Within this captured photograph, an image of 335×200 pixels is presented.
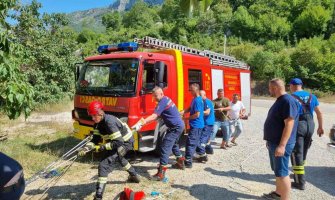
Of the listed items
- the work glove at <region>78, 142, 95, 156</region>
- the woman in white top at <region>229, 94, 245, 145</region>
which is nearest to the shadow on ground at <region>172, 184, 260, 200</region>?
the work glove at <region>78, 142, 95, 156</region>

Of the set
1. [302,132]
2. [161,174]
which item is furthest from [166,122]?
[302,132]

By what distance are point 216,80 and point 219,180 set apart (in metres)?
4.39

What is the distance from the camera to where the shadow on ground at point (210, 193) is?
200 inches

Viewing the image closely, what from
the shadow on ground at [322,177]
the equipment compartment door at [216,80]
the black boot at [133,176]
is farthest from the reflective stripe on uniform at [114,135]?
the equipment compartment door at [216,80]

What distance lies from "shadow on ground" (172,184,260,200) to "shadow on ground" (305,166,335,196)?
130cm

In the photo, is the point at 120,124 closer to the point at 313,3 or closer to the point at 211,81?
the point at 211,81

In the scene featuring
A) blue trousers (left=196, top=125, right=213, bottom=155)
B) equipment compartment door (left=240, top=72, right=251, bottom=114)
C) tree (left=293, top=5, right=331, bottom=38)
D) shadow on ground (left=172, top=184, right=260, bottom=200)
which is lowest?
shadow on ground (left=172, top=184, right=260, bottom=200)

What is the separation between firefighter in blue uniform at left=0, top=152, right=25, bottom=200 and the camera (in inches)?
118

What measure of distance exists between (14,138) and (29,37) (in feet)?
26.2

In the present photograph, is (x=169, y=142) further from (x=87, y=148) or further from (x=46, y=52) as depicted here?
(x=46, y=52)

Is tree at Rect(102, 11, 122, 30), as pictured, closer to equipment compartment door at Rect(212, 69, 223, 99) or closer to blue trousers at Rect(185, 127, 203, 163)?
equipment compartment door at Rect(212, 69, 223, 99)

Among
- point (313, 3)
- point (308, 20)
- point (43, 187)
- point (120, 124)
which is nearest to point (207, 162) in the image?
point (120, 124)

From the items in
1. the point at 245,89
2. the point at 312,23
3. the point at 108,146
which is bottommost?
the point at 108,146

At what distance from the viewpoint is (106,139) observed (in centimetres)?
512
